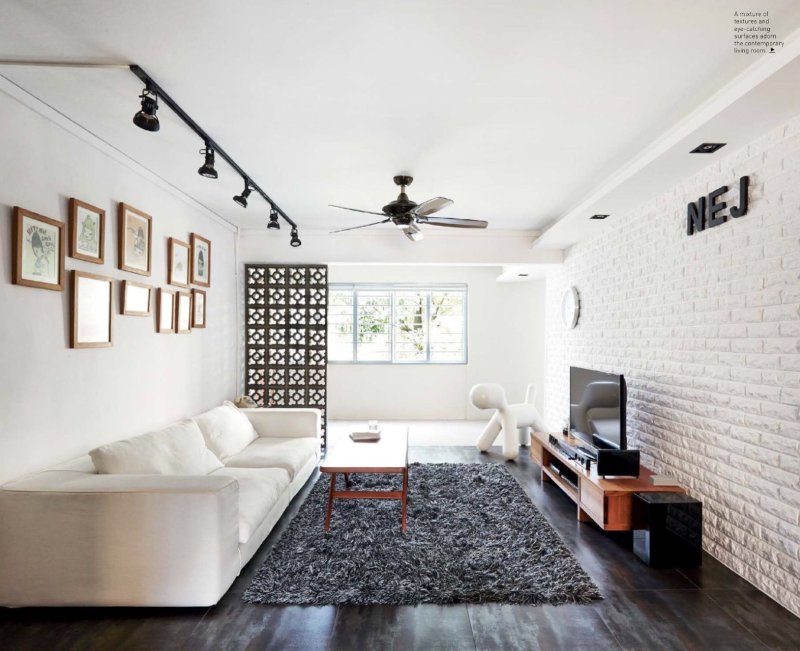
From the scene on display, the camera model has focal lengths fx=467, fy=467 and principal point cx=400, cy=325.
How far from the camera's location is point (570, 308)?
5133 mm

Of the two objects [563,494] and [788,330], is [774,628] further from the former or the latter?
[563,494]

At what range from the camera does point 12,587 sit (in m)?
2.21

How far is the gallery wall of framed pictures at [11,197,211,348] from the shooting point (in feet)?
7.78

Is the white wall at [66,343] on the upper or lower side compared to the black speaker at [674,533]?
upper

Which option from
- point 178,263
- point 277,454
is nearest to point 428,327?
point 277,454

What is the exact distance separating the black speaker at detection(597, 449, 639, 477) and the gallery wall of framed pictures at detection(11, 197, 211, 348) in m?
3.30

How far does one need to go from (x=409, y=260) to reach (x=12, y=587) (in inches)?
164

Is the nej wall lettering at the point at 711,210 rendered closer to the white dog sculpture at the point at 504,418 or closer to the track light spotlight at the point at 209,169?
the white dog sculpture at the point at 504,418

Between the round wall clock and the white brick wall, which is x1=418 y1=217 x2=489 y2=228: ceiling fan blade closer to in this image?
the white brick wall

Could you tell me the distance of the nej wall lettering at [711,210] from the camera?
2559 millimetres

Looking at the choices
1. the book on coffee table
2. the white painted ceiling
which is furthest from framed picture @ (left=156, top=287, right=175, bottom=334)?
the book on coffee table

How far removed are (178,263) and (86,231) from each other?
1.12 m

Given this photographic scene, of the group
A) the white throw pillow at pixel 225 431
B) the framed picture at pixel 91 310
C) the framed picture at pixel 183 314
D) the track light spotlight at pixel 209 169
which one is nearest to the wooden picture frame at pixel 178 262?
the framed picture at pixel 183 314

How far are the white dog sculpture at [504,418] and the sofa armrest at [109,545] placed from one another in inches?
138
